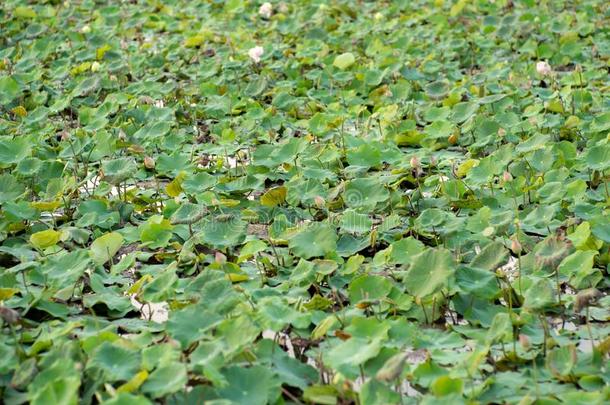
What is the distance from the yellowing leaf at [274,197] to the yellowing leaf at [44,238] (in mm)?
541

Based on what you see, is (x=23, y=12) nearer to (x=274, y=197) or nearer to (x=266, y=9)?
(x=266, y=9)

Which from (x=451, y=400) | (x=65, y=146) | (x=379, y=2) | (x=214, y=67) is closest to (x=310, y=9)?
(x=379, y=2)

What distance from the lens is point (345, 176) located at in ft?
9.20

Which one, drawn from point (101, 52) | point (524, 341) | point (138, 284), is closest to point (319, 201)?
point (138, 284)

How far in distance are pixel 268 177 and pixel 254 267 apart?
56cm

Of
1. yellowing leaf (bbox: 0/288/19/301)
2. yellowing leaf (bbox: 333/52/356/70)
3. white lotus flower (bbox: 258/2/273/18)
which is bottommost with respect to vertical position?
white lotus flower (bbox: 258/2/273/18)

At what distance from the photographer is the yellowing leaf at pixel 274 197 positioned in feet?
8.39

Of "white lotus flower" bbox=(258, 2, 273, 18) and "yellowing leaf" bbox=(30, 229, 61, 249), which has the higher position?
"yellowing leaf" bbox=(30, 229, 61, 249)

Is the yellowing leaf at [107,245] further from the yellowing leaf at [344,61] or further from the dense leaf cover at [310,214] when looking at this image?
the yellowing leaf at [344,61]

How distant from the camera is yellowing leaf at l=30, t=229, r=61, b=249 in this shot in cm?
230

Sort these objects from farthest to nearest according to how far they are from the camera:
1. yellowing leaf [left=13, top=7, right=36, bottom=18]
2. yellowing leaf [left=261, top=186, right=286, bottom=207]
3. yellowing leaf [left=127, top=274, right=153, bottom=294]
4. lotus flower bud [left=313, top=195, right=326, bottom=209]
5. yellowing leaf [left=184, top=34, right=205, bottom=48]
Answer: yellowing leaf [left=13, top=7, right=36, bottom=18] → yellowing leaf [left=184, top=34, right=205, bottom=48] → yellowing leaf [left=261, top=186, right=286, bottom=207] → lotus flower bud [left=313, top=195, right=326, bottom=209] → yellowing leaf [left=127, top=274, right=153, bottom=294]

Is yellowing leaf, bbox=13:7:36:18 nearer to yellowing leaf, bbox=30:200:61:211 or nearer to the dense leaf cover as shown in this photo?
the dense leaf cover

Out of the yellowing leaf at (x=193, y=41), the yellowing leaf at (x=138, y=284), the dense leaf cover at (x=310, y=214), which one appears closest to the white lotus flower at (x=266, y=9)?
the dense leaf cover at (x=310, y=214)

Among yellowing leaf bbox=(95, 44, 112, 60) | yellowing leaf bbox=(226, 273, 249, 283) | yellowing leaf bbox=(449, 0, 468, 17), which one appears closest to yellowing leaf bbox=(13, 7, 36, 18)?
yellowing leaf bbox=(95, 44, 112, 60)
